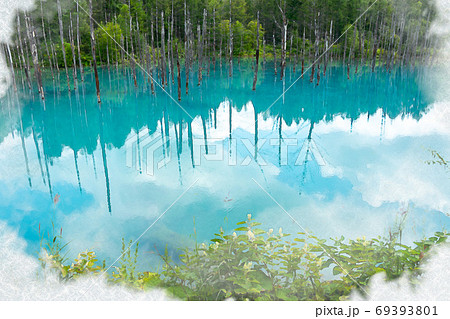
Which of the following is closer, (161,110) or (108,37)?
(161,110)

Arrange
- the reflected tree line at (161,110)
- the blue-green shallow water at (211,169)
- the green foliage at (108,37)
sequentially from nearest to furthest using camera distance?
the blue-green shallow water at (211,169), the reflected tree line at (161,110), the green foliage at (108,37)

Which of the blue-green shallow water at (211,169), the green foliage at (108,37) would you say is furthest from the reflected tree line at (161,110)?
the green foliage at (108,37)

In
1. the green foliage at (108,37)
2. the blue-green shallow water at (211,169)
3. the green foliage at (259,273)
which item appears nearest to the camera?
the green foliage at (259,273)

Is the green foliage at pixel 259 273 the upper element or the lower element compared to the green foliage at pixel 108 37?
lower

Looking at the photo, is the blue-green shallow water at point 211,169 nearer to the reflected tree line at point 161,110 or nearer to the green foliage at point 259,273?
the reflected tree line at point 161,110

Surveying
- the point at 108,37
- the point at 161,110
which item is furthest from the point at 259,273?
the point at 108,37

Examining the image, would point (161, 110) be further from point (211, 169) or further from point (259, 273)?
point (259, 273)

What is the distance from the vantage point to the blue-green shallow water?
5.54 metres

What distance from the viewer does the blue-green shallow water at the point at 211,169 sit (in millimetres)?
5543

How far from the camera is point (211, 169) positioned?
7.98m

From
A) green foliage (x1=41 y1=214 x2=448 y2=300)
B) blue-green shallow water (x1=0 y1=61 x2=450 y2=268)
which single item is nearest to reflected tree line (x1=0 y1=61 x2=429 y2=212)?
blue-green shallow water (x1=0 y1=61 x2=450 y2=268)

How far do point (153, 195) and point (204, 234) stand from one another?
5.89 ft

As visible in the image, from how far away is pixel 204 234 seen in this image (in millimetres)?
5297

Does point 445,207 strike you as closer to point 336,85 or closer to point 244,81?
point 336,85
